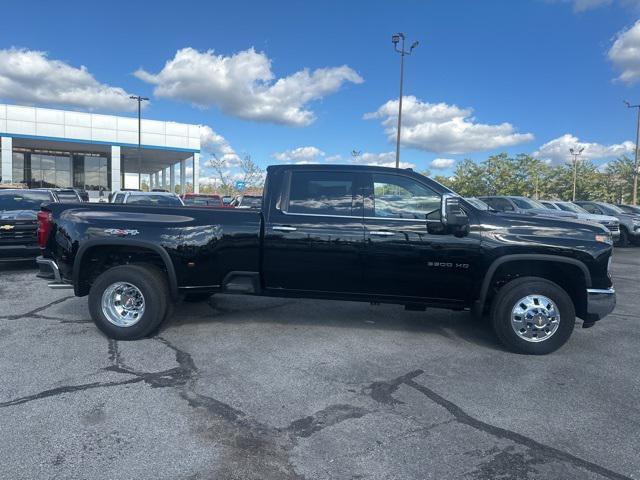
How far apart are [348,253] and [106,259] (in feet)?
9.17

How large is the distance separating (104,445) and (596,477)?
10.0 ft

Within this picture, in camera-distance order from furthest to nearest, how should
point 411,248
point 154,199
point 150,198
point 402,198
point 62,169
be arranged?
point 62,169, point 150,198, point 154,199, point 402,198, point 411,248

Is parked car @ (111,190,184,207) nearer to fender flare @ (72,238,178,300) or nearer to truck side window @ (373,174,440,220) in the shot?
fender flare @ (72,238,178,300)

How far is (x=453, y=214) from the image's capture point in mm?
4598

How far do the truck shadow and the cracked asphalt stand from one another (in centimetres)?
5

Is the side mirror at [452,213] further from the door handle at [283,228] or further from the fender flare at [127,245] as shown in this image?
the fender flare at [127,245]

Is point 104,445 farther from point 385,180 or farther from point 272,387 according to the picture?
point 385,180

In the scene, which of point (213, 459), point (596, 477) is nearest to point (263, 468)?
point (213, 459)

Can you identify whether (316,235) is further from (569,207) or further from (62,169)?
(62,169)

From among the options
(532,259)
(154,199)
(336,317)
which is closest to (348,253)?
(336,317)

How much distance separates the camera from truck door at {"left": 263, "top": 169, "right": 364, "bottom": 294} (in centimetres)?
494

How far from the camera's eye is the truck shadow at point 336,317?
5.70 meters

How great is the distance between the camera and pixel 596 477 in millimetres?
2779

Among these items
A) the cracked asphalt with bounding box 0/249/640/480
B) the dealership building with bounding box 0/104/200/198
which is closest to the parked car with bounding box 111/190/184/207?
the cracked asphalt with bounding box 0/249/640/480
